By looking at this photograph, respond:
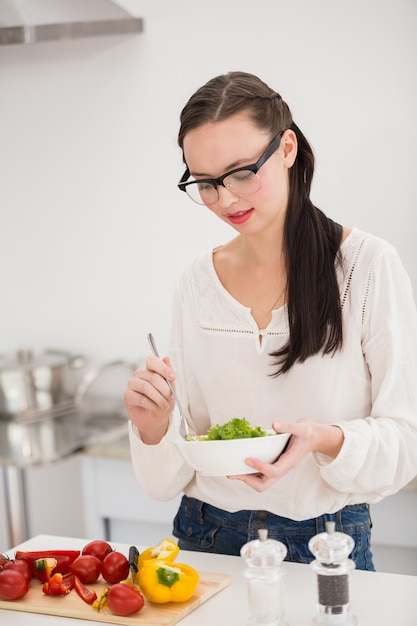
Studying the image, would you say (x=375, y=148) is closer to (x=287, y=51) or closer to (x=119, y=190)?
(x=287, y=51)

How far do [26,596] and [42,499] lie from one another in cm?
187

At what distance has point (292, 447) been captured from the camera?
3.98ft

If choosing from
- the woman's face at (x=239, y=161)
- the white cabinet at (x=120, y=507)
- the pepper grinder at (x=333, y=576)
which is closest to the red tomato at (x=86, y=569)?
the pepper grinder at (x=333, y=576)

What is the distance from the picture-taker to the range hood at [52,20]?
2.40 m

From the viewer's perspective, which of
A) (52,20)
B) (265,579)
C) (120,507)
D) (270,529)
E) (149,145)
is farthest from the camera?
(149,145)

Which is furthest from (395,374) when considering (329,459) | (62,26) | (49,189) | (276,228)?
(49,189)

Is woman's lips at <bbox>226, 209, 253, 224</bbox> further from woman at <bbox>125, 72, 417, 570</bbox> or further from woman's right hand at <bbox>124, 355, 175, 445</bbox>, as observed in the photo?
woman's right hand at <bbox>124, 355, 175, 445</bbox>

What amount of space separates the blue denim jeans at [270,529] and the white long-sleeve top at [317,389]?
2cm

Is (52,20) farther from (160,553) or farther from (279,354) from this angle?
(160,553)

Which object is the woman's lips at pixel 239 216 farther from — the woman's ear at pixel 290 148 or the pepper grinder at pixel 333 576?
the pepper grinder at pixel 333 576

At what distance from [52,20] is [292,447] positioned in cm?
171

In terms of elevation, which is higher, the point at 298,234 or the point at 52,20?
the point at 52,20

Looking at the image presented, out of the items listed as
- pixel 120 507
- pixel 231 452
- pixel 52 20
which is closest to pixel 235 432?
pixel 231 452

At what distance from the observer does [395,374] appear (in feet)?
4.38
